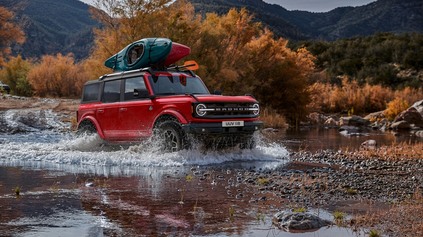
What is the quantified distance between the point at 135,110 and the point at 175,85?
1138 mm

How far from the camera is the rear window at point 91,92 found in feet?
46.8

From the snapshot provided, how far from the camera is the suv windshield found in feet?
41.2

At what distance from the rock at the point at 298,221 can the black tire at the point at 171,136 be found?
581 cm

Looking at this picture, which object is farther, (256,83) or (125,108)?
(256,83)

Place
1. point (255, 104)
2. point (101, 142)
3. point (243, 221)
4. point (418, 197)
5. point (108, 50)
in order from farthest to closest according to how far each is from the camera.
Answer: point (108, 50) < point (101, 142) < point (255, 104) < point (418, 197) < point (243, 221)

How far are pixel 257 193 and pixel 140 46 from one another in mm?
7591

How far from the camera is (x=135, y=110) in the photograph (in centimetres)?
1268

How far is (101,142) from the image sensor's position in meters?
14.0

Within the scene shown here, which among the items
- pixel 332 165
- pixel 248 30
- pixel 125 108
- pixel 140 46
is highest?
pixel 248 30

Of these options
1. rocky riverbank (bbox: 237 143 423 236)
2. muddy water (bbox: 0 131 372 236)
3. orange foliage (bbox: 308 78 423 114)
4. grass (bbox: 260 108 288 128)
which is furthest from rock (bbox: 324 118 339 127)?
muddy water (bbox: 0 131 372 236)

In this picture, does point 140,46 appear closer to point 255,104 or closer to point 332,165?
point 255,104

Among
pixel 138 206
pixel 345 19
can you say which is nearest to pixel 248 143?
pixel 138 206

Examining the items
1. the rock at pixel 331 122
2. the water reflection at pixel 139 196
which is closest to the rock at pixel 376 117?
the rock at pixel 331 122

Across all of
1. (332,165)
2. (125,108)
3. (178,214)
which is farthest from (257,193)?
(125,108)
